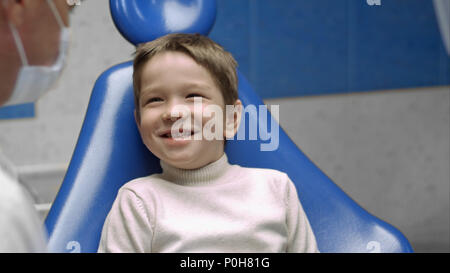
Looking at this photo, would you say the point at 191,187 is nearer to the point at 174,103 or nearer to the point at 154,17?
the point at 174,103

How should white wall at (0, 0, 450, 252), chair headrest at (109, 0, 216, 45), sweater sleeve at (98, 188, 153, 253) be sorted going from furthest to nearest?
white wall at (0, 0, 450, 252), chair headrest at (109, 0, 216, 45), sweater sleeve at (98, 188, 153, 253)

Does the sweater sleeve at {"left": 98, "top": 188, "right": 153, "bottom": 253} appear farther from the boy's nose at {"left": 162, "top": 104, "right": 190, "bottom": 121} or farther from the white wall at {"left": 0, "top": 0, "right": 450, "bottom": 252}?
the white wall at {"left": 0, "top": 0, "right": 450, "bottom": 252}

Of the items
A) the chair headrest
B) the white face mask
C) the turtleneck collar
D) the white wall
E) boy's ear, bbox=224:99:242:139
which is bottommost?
the white wall

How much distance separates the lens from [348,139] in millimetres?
1672

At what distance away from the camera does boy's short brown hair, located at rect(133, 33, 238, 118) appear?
1.96 feet

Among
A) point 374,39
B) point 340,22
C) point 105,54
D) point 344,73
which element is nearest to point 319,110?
point 344,73

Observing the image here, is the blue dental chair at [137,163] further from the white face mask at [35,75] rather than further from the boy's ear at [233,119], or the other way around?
the white face mask at [35,75]

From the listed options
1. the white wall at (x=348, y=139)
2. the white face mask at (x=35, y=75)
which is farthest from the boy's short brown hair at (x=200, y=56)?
the white wall at (x=348, y=139)

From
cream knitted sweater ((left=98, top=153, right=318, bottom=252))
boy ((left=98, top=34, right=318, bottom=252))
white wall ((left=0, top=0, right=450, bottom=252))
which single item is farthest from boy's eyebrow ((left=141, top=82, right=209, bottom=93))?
white wall ((left=0, top=0, right=450, bottom=252))

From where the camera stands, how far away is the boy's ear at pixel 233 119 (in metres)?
0.64

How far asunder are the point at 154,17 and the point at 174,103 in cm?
18

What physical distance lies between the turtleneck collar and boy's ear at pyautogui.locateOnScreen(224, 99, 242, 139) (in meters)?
0.04

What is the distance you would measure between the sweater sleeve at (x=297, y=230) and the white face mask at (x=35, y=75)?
1.05ft

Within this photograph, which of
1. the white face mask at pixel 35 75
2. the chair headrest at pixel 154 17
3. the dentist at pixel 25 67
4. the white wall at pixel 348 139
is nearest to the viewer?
the dentist at pixel 25 67
